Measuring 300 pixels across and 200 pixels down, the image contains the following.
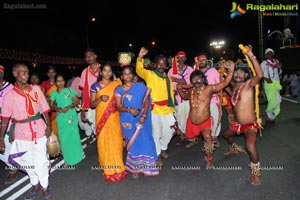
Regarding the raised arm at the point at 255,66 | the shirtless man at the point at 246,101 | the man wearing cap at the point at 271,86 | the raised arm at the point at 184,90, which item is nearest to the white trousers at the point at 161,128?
the raised arm at the point at 184,90

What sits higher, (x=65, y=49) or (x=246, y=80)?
(x=65, y=49)

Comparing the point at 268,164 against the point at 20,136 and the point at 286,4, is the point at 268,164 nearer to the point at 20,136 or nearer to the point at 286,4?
the point at 20,136

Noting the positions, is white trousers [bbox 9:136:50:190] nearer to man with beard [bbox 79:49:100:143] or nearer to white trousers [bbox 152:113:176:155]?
man with beard [bbox 79:49:100:143]

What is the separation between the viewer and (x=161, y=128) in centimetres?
574

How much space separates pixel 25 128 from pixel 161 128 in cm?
255

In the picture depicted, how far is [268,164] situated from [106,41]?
41377 mm

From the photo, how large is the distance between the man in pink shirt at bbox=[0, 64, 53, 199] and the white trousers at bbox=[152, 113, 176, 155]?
2123 millimetres

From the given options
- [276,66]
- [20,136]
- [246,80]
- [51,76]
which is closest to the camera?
[20,136]

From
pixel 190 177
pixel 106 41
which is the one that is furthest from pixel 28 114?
pixel 106 41

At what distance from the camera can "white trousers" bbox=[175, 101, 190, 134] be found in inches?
273

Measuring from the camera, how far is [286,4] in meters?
20.9

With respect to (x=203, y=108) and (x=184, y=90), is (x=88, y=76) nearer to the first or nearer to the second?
(x=184, y=90)

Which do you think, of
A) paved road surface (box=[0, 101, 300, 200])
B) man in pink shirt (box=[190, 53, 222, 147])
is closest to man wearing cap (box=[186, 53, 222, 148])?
man in pink shirt (box=[190, 53, 222, 147])

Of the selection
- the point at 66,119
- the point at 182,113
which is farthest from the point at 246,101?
the point at 66,119
